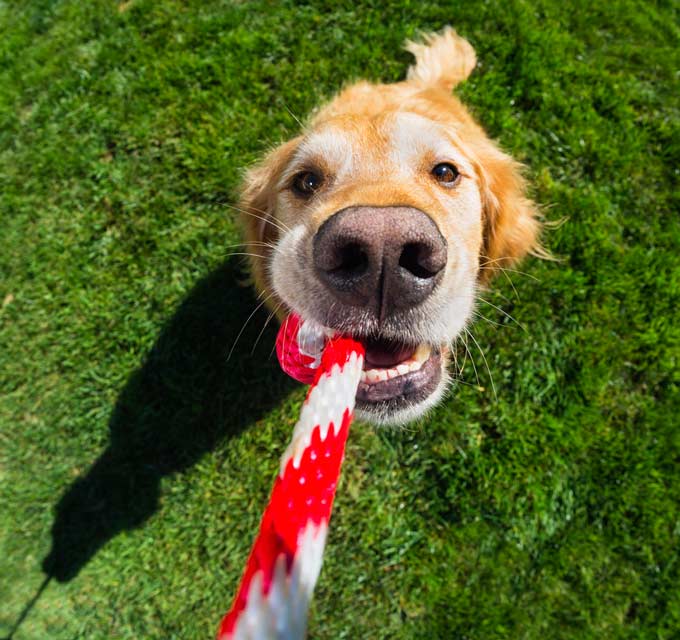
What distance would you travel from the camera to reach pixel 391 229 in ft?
5.60

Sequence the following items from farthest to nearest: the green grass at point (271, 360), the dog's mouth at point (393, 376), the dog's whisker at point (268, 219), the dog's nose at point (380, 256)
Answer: the green grass at point (271, 360) < the dog's whisker at point (268, 219) < the dog's mouth at point (393, 376) < the dog's nose at point (380, 256)

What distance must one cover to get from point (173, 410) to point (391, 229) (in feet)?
10.6

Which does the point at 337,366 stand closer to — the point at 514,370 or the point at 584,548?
the point at 514,370

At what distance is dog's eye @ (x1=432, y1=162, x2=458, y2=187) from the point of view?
262cm

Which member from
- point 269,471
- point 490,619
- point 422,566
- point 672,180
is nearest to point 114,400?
point 269,471

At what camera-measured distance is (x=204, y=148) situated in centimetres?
466

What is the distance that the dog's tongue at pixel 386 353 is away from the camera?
2262 millimetres

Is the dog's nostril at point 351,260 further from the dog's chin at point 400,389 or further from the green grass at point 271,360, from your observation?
the green grass at point 271,360

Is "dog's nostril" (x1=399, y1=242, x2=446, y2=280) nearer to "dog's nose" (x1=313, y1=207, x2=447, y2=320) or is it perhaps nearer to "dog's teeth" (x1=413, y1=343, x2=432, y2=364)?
"dog's nose" (x1=313, y1=207, x2=447, y2=320)

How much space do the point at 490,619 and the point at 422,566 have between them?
0.61 metres

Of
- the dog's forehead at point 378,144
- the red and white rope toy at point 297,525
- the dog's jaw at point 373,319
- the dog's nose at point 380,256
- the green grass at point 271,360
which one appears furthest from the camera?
the green grass at point 271,360

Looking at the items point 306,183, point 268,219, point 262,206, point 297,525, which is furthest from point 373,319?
point 262,206

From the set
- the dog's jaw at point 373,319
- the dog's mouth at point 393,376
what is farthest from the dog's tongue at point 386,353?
the dog's jaw at point 373,319

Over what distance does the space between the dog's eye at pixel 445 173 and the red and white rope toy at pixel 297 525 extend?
1.37m
